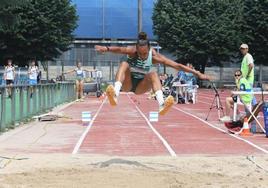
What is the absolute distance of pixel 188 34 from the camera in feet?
179

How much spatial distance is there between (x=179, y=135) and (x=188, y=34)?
40754 millimetres

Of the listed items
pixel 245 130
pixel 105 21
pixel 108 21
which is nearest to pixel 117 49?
pixel 245 130

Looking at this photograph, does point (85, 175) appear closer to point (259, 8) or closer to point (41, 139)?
point (41, 139)

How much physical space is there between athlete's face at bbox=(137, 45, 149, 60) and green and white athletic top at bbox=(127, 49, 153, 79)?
82 millimetres

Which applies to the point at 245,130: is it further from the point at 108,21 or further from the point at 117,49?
the point at 108,21

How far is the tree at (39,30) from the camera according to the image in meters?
47.6

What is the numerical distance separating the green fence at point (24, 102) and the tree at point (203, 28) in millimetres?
29537

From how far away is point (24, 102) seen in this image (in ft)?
57.3

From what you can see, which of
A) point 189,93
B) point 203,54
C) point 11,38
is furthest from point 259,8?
point 189,93

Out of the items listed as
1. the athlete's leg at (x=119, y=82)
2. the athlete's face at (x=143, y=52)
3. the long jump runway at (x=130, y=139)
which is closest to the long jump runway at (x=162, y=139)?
the long jump runway at (x=130, y=139)

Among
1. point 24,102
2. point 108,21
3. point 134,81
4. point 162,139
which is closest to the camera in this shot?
point 134,81

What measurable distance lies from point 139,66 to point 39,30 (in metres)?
40.1

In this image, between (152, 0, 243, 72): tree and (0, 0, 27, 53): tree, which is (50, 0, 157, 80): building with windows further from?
(0, 0, 27, 53): tree

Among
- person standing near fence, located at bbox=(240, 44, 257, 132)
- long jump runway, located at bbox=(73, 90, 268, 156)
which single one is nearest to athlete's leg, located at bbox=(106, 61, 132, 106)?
long jump runway, located at bbox=(73, 90, 268, 156)
